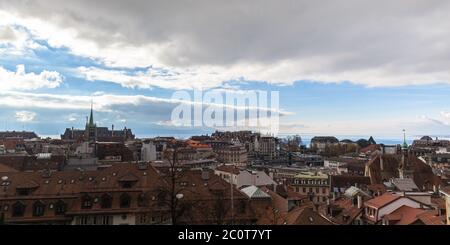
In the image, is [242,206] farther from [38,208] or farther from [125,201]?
[38,208]

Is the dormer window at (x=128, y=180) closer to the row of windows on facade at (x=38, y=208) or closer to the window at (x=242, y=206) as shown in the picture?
the row of windows on facade at (x=38, y=208)

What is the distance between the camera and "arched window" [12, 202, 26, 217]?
8.63m

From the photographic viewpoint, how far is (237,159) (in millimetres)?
40250

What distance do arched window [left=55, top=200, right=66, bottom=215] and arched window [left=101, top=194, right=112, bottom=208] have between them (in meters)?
0.93

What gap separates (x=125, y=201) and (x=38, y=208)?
2115 millimetres

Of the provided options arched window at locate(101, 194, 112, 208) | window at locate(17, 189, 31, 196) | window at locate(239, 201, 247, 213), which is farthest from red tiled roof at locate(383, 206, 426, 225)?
window at locate(17, 189, 31, 196)

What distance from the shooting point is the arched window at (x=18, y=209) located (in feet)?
28.3

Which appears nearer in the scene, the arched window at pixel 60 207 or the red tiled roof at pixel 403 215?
the red tiled roof at pixel 403 215

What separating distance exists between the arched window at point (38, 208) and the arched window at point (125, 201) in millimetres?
1895

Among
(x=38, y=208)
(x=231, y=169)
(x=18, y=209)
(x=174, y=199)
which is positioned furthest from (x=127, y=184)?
(x=231, y=169)

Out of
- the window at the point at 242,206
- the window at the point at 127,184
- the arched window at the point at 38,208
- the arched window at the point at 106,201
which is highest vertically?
the window at the point at 127,184

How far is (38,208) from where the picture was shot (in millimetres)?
8969

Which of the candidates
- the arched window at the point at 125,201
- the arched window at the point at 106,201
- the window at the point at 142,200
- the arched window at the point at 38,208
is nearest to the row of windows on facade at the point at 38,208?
the arched window at the point at 38,208
